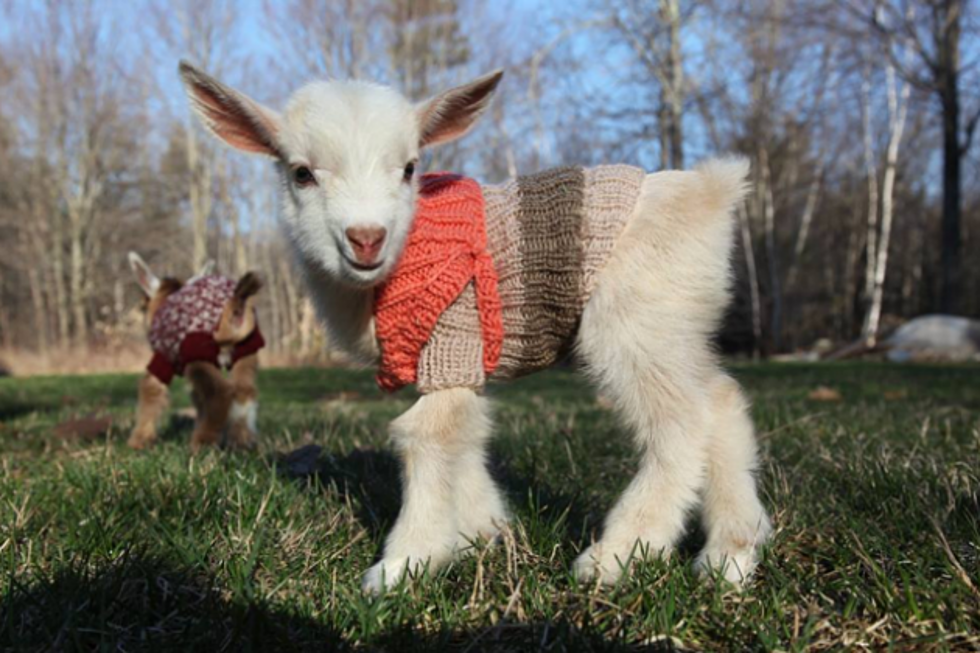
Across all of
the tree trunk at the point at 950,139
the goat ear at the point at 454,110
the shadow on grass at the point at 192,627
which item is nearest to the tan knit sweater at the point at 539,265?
the goat ear at the point at 454,110

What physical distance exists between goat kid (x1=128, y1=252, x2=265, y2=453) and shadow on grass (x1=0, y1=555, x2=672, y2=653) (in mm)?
2892

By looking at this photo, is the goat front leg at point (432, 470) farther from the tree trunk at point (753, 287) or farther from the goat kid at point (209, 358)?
the tree trunk at point (753, 287)

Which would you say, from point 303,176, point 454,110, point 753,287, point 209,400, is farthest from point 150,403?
point 753,287

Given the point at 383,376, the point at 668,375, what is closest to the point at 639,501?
the point at 668,375

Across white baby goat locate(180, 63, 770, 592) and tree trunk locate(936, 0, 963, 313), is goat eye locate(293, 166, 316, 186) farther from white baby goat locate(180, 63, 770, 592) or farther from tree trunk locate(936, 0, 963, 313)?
tree trunk locate(936, 0, 963, 313)

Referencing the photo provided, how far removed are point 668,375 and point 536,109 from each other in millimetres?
16129

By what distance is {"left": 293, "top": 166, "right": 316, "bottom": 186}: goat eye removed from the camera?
97.1 inches

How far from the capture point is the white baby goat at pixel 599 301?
2.38 metres

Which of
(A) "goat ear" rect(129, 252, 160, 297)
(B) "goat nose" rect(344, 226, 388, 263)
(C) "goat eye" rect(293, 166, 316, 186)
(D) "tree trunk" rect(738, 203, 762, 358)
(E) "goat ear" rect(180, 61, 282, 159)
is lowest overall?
(D) "tree trunk" rect(738, 203, 762, 358)

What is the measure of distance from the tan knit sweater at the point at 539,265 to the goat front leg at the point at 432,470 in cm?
8

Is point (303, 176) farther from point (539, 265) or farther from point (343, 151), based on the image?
point (539, 265)

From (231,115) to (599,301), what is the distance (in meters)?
1.32

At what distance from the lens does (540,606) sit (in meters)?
1.95

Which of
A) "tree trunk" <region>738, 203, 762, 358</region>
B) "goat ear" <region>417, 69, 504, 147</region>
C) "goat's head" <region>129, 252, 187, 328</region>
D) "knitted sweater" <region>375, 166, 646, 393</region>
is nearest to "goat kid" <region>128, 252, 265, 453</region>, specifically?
"goat's head" <region>129, 252, 187, 328</region>
